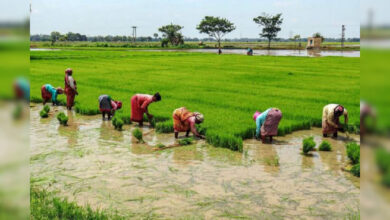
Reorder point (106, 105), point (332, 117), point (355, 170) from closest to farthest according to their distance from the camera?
1. point (355, 170)
2. point (332, 117)
3. point (106, 105)

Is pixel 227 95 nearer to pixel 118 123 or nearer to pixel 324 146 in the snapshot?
pixel 118 123

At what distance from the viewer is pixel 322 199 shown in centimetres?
543

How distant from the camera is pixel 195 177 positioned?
6.35 metres

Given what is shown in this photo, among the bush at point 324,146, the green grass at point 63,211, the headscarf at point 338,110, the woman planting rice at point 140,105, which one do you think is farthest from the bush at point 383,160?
the woman planting rice at point 140,105

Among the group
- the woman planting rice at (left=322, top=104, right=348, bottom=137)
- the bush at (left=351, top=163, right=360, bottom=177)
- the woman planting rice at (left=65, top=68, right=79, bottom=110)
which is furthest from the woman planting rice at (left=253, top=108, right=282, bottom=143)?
the woman planting rice at (left=65, top=68, right=79, bottom=110)

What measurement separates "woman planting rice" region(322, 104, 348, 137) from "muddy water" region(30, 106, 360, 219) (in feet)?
1.08

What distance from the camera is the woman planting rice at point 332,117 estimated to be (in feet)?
Answer: 27.9

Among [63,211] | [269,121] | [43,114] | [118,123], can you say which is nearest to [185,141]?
[269,121]

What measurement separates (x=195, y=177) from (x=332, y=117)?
392 cm

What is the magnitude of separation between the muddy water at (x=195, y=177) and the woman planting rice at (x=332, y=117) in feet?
1.08

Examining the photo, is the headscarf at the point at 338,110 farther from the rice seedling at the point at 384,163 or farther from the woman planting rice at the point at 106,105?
the rice seedling at the point at 384,163

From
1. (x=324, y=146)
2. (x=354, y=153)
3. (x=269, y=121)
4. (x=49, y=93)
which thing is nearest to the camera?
(x=354, y=153)

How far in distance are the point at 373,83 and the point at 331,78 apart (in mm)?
20489

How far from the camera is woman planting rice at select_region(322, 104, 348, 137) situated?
850cm
